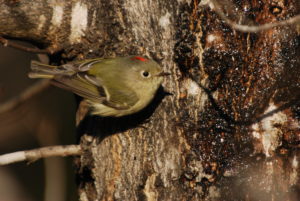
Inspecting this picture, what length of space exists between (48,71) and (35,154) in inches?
28.6

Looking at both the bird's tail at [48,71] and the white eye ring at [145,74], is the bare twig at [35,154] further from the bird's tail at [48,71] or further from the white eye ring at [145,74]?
the white eye ring at [145,74]

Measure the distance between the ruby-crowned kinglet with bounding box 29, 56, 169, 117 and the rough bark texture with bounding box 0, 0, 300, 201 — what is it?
12.7 inches

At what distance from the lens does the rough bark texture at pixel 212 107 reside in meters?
2.54

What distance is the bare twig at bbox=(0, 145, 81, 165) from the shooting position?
2.65 metres

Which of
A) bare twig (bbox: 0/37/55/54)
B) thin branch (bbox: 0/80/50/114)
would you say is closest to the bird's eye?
bare twig (bbox: 0/37/55/54)

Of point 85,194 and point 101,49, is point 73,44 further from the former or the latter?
point 85,194

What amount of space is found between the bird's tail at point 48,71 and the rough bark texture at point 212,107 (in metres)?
0.50

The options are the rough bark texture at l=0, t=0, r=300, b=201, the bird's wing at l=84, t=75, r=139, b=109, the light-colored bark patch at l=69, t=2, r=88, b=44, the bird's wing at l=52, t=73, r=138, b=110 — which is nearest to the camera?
the rough bark texture at l=0, t=0, r=300, b=201

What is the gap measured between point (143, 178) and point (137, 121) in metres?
0.40

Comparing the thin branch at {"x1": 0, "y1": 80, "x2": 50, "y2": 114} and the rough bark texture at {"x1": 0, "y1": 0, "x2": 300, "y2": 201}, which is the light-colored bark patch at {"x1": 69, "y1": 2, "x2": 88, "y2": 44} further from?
the thin branch at {"x1": 0, "y1": 80, "x2": 50, "y2": 114}

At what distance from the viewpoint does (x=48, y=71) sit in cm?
323

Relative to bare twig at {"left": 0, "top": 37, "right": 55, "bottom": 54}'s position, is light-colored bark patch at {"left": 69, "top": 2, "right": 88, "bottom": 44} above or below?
above

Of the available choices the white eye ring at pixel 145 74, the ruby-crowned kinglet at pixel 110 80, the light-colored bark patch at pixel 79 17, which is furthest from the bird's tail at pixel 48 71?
the white eye ring at pixel 145 74

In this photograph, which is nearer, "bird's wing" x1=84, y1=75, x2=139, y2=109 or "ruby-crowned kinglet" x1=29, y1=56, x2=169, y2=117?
"ruby-crowned kinglet" x1=29, y1=56, x2=169, y2=117
